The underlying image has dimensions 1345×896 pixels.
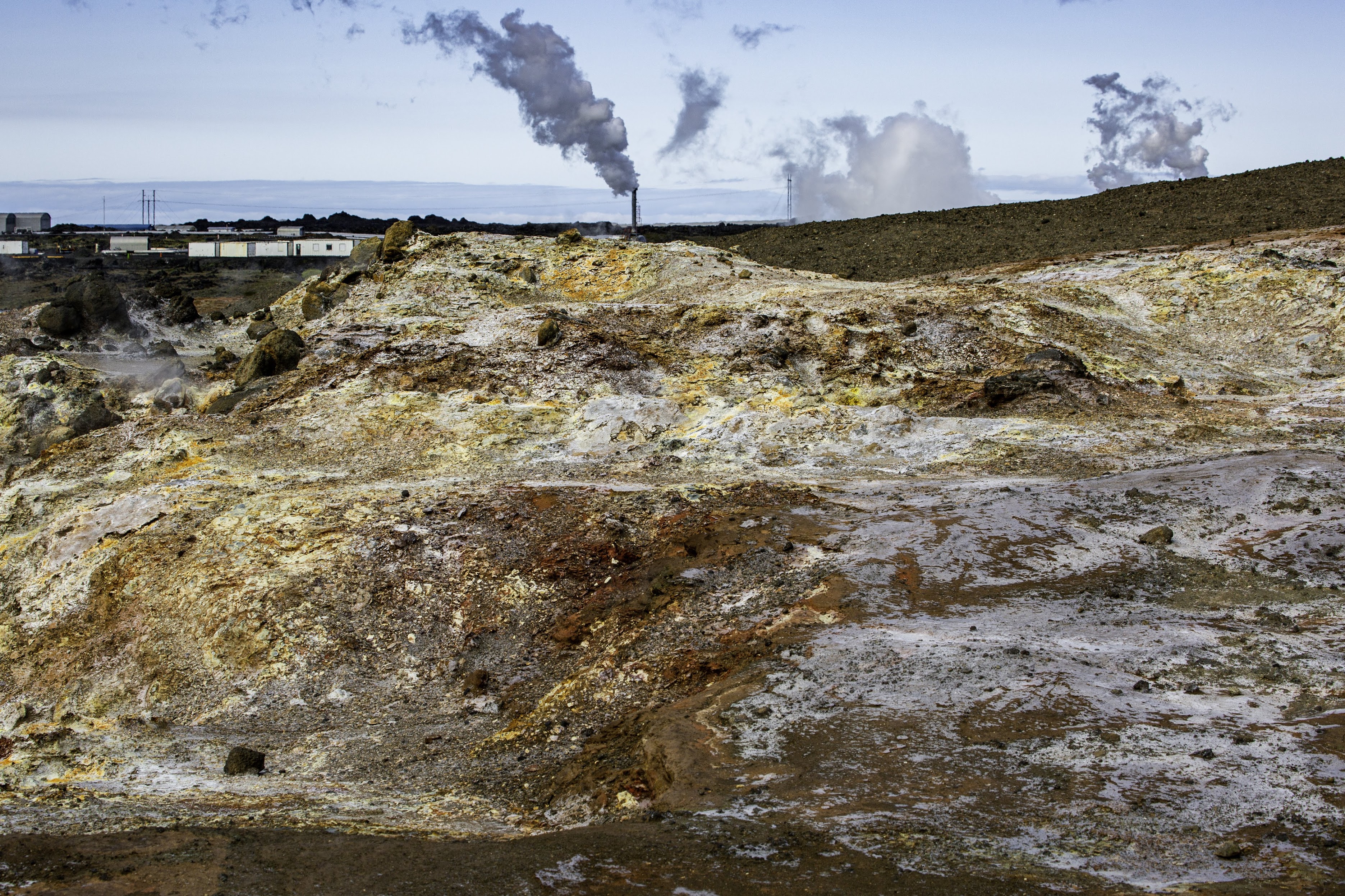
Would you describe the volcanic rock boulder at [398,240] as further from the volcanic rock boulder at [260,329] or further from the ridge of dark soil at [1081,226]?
the ridge of dark soil at [1081,226]

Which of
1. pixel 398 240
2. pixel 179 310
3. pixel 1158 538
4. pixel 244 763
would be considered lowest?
pixel 244 763

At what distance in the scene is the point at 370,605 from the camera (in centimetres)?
912

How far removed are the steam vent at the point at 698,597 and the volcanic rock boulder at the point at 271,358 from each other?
9cm

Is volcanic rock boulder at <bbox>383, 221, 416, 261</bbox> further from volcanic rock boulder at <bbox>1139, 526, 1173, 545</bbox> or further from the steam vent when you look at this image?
volcanic rock boulder at <bbox>1139, 526, 1173, 545</bbox>

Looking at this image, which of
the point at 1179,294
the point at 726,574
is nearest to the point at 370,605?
the point at 726,574

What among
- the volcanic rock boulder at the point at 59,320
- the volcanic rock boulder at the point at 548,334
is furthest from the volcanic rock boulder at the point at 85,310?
the volcanic rock boulder at the point at 548,334

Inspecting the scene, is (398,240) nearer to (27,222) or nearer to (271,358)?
(271,358)

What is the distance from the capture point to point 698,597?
8.45 m

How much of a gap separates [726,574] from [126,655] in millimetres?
5629

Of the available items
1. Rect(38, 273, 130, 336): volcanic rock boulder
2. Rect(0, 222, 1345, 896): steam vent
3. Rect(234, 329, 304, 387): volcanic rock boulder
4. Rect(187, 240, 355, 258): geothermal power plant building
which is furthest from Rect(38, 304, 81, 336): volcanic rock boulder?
Rect(187, 240, 355, 258): geothermal power plant building

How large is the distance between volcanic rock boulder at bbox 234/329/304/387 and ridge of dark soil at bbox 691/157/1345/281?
14.2 meters

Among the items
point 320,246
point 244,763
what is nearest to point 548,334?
point 244,763

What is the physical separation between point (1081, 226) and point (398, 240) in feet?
58.2

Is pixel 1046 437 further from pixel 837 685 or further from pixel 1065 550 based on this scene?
pixel 837 685
